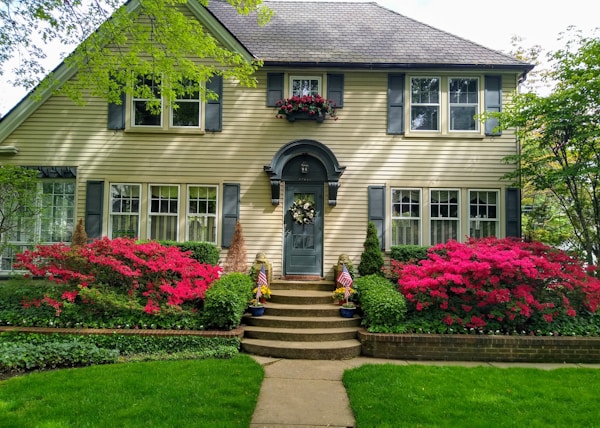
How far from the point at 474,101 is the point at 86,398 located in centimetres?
962

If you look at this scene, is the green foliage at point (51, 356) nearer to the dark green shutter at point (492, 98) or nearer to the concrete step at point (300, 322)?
the concrete step at point (300, 322)

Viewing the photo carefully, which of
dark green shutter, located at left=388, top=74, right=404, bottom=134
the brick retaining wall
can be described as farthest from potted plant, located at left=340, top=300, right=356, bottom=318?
dark green shutter, located at left=388, top=74, right=404, bottom=134

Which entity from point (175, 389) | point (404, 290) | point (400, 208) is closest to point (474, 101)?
point (400, 208)

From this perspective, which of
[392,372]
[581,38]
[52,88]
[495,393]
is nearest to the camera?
[495,393]

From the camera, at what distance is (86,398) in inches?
153

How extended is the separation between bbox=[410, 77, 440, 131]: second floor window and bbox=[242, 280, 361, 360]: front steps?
4861 mm

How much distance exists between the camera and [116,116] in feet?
29.2

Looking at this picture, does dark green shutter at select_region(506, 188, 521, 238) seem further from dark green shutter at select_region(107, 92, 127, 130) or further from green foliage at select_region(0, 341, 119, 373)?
dark green shutter at select_region(107, 92, 127, 130)

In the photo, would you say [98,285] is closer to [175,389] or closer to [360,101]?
[175,389]

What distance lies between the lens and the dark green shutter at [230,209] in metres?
8.77

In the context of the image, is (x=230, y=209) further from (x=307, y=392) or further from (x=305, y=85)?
(x=307, y=392)

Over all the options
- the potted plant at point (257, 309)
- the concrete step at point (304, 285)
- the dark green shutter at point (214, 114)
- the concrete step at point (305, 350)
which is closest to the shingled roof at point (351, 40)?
the dark green shutter at point (214, 114)

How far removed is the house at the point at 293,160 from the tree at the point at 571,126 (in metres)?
1.00

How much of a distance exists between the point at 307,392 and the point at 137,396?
6.27 feet
